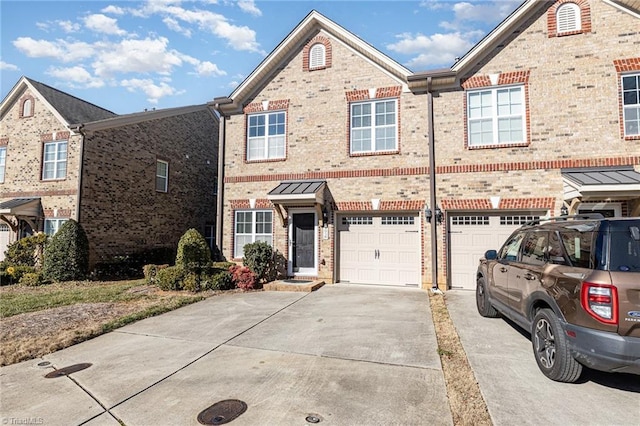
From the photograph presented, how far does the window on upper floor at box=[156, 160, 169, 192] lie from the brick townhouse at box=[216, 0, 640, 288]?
20.8 feet

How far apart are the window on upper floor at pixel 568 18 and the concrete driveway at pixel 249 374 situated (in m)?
9.81

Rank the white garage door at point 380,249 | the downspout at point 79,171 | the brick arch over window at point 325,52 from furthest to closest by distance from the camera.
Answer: the downspout at point 79,171, the brick arch over window at point 325,52, the white garage door at point 380,249

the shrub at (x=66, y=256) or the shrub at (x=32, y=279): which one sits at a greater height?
the shrub at (x=66, y=256)

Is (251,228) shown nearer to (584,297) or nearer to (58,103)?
(584,297)

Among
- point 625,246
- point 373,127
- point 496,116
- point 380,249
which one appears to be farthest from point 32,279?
point 496,116

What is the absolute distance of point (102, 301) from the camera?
982cm

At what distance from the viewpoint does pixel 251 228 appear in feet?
43.8

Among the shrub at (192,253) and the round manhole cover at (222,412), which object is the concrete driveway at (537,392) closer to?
the round manhole cover at (222,412)

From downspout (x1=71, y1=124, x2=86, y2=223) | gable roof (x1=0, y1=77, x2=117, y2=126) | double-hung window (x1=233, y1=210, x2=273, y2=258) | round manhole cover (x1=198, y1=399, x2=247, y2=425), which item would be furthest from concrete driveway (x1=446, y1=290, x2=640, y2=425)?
gable roof (x1=0, y1=77, x2=117, y2=126)

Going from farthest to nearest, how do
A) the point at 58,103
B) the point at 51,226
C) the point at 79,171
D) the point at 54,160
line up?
the point at 58,103 → the point at 54,160 → the point at 51,226 → the point at 79,171

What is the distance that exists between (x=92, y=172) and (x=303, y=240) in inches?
391

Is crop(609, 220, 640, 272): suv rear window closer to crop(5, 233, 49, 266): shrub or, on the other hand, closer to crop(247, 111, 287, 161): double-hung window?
crop(247, 111, 287, 161): double-hung window

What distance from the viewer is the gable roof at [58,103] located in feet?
52.0

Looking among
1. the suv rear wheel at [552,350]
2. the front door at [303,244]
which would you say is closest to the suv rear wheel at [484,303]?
the suv rear wheel at [552,350]
